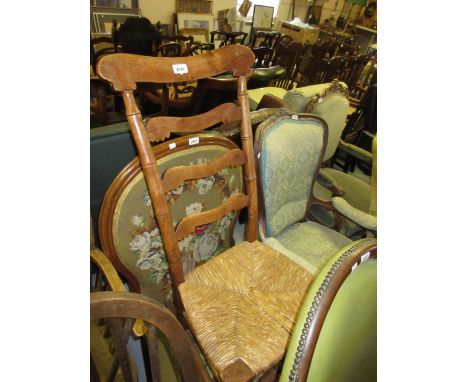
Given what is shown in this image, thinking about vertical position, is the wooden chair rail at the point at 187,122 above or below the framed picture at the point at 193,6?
below

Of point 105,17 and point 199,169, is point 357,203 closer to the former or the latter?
point 199,169

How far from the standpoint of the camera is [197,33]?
182 inches

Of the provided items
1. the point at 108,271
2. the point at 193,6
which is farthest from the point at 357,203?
the point at 193,6

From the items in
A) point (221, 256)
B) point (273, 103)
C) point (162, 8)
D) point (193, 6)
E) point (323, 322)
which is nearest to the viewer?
point (323, 322)

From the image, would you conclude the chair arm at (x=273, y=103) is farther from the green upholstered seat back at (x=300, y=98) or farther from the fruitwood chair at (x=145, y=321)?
the fruitwood chair at (x=145, y=321)

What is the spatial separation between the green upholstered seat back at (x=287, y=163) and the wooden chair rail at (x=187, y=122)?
0.14 meters

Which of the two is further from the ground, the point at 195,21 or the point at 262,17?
the point at 262,17

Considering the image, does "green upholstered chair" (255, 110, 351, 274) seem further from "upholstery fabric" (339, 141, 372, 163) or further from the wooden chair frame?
"upholstery fabric" (339, 141, 372, 163)

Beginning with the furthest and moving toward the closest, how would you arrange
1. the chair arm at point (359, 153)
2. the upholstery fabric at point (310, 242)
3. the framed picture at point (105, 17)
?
the framed picture at point (105, 17) → the chair arm at point (359, 153) → the upholstery fabric at point (310, 242)

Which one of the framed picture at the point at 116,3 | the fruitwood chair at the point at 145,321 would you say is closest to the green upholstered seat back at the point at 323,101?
the fruitwood chair at the point at 145,321

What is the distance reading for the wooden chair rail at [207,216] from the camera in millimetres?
879

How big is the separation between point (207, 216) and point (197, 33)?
452 cm
